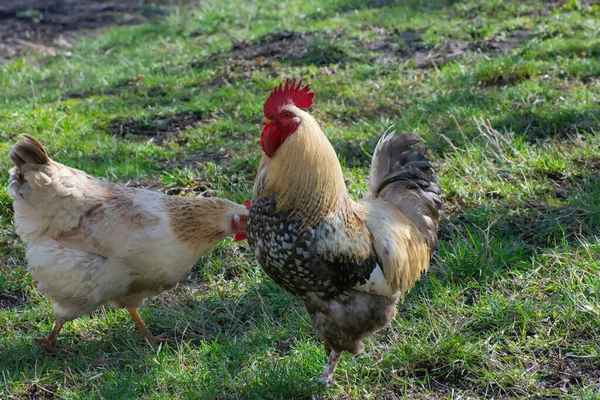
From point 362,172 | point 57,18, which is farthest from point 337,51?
point 57,18

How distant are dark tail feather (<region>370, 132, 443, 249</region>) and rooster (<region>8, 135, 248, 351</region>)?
1.00m

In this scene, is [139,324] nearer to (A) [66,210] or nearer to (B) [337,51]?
(A) [66,210]

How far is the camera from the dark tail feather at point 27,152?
13.9 ft

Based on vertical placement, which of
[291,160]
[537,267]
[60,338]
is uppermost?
[291,160]

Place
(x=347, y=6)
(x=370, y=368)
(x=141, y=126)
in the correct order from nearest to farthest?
(x=370, y=368)
(x=141, y=126)
(x=347, y=6)

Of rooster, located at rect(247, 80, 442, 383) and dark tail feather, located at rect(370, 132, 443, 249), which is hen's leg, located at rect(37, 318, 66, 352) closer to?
rooster, located at rect(247, 80, 442, 383)

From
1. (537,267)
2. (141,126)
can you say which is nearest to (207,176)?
(141,126)

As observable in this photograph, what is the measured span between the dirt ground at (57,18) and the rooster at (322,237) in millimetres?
8017

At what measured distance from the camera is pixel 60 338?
15.0ft

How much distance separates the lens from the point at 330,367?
397 cm

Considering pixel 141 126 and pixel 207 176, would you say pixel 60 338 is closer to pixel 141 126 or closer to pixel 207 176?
pixel 207 176

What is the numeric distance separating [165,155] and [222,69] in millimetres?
2320

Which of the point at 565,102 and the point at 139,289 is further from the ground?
the point at 565,102

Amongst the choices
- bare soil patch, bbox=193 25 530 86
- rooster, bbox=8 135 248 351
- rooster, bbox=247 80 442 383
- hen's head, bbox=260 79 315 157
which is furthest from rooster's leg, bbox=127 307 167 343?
bare soil patch, bbox=193 25 530 86
